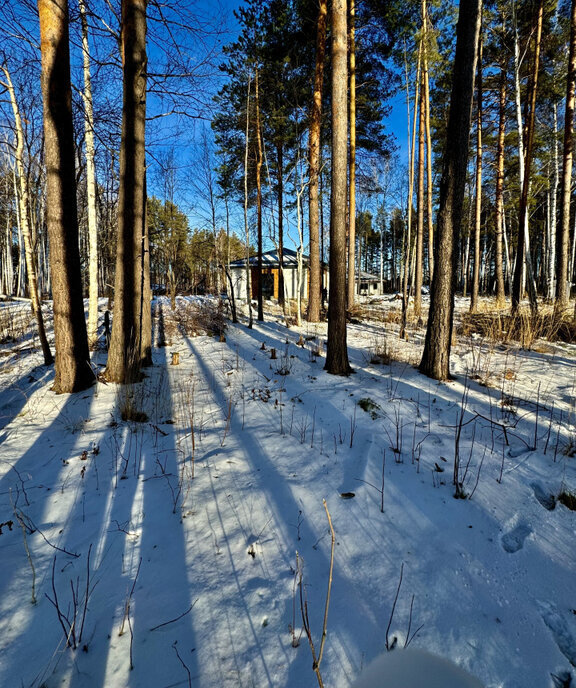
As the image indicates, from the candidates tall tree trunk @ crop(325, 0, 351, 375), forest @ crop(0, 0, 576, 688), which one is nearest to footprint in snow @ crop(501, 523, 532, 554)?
forest @ crop(0, 0, 576, 688)

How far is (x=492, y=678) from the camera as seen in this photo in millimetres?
1279

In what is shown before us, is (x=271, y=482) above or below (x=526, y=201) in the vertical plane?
below

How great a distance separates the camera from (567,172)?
32.4ft

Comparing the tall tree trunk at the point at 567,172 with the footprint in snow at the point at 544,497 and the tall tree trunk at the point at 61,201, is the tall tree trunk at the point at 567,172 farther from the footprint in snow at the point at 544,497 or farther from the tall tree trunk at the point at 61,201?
the tall tree trunk at the point at 61,201

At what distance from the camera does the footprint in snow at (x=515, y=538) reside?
2.00 metres

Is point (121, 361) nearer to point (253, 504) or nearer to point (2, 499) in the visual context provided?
point (2, 499)

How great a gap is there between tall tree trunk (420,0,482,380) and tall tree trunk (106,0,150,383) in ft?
17.2

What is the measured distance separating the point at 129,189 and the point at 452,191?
555cm

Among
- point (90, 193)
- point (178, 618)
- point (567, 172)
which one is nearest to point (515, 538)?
point (178, 618)

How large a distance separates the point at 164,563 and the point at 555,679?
1973 mm

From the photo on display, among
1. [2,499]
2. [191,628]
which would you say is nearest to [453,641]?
[191,628]

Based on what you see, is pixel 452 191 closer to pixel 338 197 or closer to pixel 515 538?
pixel 338 197

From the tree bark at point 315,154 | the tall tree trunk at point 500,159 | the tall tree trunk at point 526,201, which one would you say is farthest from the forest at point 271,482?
the tall tree trunk at point 500,159

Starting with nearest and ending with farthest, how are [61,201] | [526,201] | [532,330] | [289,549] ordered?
1. [289,549]
2. [61,201]
3. [532,330]
4. [526,201]
